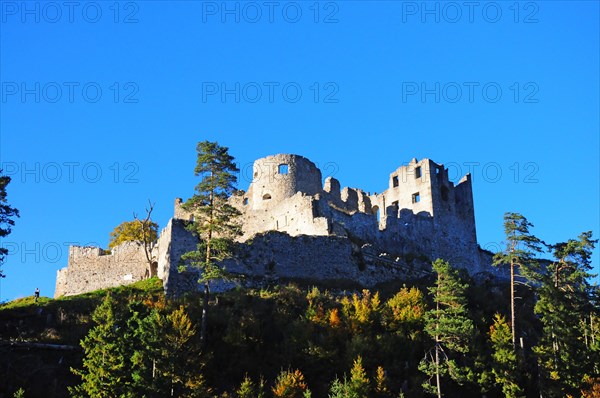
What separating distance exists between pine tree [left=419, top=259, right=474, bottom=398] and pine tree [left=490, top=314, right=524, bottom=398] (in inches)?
61.3

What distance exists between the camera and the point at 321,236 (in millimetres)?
54406

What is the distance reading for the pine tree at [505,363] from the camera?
4238 cm

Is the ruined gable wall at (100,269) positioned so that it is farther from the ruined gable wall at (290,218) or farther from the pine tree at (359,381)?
the pine tree at (359,381)

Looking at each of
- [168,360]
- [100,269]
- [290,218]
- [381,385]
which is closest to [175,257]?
[100,269]

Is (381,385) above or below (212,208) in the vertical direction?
below

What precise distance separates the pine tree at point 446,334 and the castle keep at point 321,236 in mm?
9561

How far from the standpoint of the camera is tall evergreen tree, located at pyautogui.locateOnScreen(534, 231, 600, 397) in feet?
142

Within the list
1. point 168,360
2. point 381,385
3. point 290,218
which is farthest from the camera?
point 290,218

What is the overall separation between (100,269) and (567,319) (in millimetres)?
27579

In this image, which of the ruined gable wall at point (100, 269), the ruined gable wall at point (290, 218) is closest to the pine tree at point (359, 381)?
the ruined gable wall at point (290, 218)

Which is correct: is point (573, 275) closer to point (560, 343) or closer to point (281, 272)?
point (560, 343)

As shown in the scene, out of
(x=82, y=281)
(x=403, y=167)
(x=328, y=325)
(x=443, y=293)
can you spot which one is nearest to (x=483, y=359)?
(x=443, y=293)

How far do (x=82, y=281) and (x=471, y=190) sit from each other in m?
36.2

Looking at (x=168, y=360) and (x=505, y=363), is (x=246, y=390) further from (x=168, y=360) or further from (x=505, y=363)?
(x=505, y=363)
